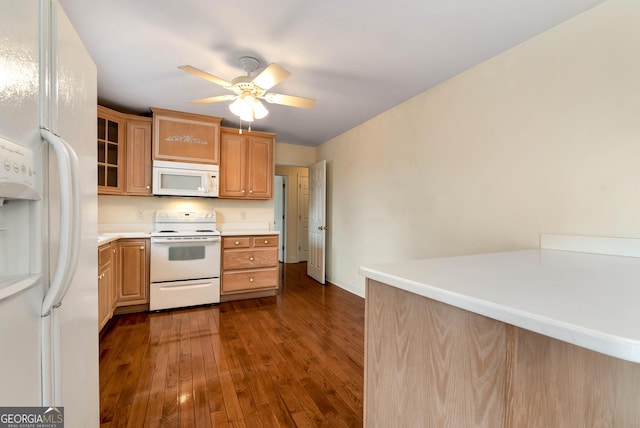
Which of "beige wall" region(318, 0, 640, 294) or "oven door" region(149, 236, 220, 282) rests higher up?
"beige wall" region(318, 0, 640, 294)

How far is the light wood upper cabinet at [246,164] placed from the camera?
3564 mm

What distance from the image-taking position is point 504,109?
1.90m

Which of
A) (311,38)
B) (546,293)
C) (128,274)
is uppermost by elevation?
(311,38)

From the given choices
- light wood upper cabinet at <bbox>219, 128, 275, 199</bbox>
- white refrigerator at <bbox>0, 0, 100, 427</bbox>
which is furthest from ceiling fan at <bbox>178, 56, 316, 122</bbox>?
light wood upper cabinet at <bbox>219, 128, 275, 199</bbox>

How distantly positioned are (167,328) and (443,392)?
106 inches

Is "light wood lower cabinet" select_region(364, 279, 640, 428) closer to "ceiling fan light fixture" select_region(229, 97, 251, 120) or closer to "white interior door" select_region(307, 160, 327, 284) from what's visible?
"ceiling fan light fixture" select_region(229, 97, 251, 120)

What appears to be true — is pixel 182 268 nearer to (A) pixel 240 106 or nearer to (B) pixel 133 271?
(B) pixel 133 271

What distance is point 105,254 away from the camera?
2330 mm

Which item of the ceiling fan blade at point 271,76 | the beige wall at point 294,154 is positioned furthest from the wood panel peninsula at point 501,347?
the beige wall at point 294,154

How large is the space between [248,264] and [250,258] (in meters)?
0.08

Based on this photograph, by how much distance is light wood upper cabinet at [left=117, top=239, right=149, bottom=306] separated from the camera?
2.78m

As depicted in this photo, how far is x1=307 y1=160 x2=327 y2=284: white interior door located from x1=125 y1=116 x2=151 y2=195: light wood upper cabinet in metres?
2.38
